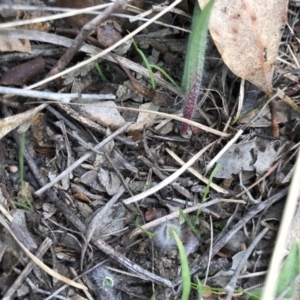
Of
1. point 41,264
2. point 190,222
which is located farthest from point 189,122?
point 41,264

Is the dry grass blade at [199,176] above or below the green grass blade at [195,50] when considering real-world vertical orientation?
below

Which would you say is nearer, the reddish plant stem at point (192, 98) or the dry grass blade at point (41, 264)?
the dry grass blade at point (41, 264)

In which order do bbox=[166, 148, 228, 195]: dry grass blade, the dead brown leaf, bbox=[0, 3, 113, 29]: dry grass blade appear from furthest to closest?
bbox=[166, 148, 228, 195]: dry grass blade → the dead brown leaf → bbox=[0, 3, 113, 29]: dry grass blade

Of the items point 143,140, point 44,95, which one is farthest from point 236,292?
point 44,95

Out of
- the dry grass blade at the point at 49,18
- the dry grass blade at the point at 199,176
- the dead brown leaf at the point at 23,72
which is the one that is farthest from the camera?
the dry grass blade at the point at 199,176

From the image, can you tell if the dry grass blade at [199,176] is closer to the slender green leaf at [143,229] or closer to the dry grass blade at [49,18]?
the slender green leaf at [143,229]

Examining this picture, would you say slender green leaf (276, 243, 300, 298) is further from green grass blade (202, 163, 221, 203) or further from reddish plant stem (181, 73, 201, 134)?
reddish plant stem (181, 73, 201, 134)

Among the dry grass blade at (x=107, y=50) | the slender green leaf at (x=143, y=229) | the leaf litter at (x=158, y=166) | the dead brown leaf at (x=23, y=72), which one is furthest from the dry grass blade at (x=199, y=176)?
the dead brown leaf at (x=23, y=72)

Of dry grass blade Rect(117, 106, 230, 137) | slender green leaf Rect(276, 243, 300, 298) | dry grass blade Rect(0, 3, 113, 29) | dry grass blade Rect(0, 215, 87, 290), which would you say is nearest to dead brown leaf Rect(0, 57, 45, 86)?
dry grass blade Rect(0, 3, 113, 29)
